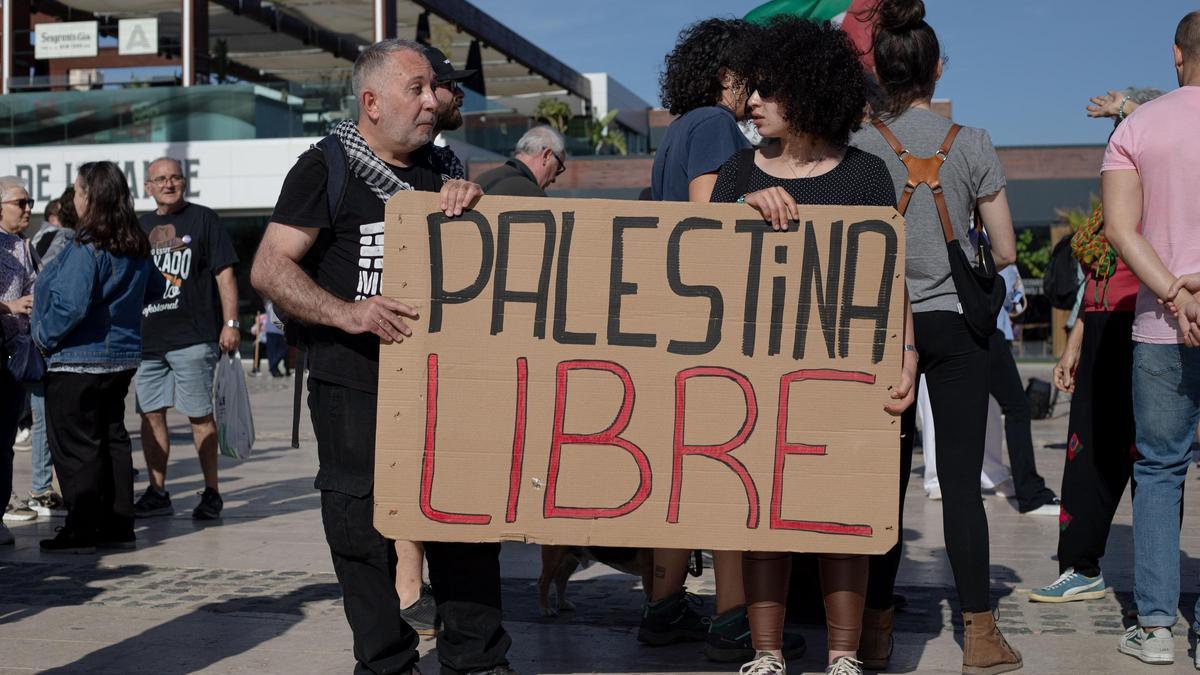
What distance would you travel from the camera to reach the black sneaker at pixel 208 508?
321 inches

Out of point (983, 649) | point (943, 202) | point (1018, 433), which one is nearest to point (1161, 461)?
point (983, 649)

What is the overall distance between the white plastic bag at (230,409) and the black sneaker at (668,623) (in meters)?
4.06

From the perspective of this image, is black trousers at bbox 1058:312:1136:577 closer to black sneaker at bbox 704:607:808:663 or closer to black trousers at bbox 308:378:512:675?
black sneaker at bbox 704:607:808:663

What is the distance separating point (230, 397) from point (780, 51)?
521 centimetres

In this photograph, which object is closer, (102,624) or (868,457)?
(868,457)

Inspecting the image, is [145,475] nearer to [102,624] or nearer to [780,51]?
[102,624]

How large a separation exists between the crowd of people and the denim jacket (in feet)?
8.29

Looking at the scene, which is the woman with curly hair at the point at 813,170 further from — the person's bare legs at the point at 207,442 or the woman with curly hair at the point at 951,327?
the person's bare legs at the point at 207,442

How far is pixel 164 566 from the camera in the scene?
663cm

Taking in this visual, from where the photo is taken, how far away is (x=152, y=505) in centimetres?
832

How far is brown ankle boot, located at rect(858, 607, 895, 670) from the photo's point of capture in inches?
180

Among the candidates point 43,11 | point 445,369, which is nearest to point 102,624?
point 445,369

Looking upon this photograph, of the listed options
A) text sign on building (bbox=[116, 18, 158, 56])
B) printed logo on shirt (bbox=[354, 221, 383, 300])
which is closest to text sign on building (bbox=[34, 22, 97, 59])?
text sign on building (bbox=[116, 18, 158, 56])

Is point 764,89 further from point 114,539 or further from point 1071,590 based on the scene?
point 114,539
